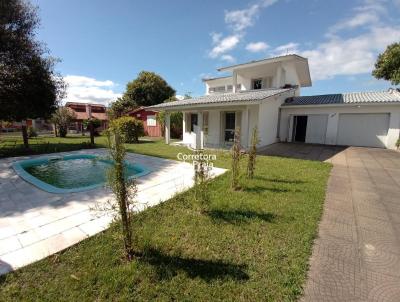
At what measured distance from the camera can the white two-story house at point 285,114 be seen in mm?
12922

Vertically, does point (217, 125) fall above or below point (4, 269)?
above

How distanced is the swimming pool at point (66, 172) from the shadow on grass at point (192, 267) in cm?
336

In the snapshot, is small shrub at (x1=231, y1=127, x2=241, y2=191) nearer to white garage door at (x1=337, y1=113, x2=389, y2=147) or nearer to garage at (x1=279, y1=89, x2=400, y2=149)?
garage at (x1=279, y1=89, x2=400, y2=149)

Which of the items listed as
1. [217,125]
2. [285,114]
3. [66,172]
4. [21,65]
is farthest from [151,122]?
[66,172]

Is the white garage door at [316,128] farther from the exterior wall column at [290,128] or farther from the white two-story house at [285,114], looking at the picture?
the exterior wall column at [290,128]

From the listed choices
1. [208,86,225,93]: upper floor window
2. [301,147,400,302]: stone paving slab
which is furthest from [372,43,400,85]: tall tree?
[301,147,400,302]: stone paving slab

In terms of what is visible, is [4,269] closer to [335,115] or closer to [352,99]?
[335,115]

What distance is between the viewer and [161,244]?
3.29 metres

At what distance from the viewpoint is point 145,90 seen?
121ft

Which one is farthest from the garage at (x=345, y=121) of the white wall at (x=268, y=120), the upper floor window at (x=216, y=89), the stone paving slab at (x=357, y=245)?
the stone paving slab at (x=357, y=245)

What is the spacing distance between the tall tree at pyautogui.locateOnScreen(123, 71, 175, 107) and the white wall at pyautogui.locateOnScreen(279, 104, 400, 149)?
27431mm

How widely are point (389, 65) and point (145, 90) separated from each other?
115ft

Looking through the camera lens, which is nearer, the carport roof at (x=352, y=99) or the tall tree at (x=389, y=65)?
the carport roof at (x=352, y=99)

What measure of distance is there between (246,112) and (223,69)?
7.07m
